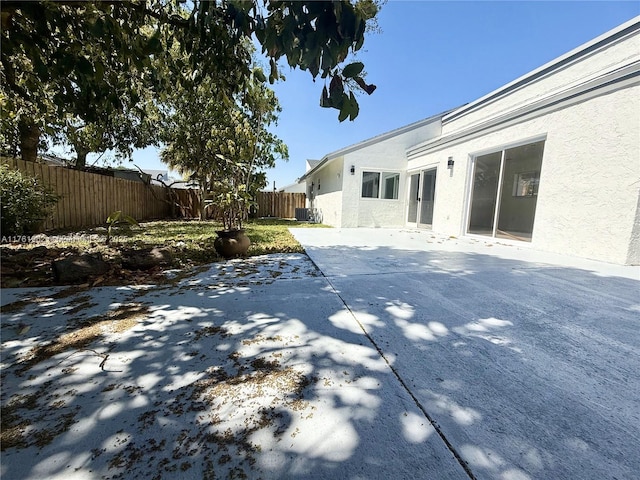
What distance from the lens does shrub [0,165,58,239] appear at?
5711mm

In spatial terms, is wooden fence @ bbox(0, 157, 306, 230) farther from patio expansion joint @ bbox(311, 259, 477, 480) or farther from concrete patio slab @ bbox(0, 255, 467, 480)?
patio expansion joint @ bbox(311, 259, 477, 480)

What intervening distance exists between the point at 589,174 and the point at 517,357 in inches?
209

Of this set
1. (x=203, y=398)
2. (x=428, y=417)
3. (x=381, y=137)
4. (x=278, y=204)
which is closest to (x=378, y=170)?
(x=381, y=137)

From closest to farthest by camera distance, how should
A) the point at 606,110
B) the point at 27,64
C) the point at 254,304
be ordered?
the point at 254,304, the point at 27,64, the point at 606,110

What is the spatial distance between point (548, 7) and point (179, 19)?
26.0ft

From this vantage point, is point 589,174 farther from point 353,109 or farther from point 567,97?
point 353,109

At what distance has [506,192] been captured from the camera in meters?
7.34

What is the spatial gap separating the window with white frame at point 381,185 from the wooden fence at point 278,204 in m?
7.83

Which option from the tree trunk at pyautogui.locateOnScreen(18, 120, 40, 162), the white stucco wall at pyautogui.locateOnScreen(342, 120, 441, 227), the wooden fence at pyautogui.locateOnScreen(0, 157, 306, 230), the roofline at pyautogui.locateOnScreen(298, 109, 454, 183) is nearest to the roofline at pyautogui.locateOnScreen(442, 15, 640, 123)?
the roofline at pyautogui.locateOnScreen(298, 109, 454, 183)

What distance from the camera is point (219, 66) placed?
300 centimetres

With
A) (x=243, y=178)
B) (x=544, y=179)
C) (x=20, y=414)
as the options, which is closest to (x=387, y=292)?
(x=20, y=414)

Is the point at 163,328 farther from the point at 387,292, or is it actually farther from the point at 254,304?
the point at 387,292

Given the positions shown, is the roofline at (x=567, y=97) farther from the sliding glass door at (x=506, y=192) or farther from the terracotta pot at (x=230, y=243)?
the terracotta pot at (x=230, y=243)

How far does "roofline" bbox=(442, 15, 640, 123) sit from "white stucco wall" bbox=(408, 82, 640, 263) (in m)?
2.07
